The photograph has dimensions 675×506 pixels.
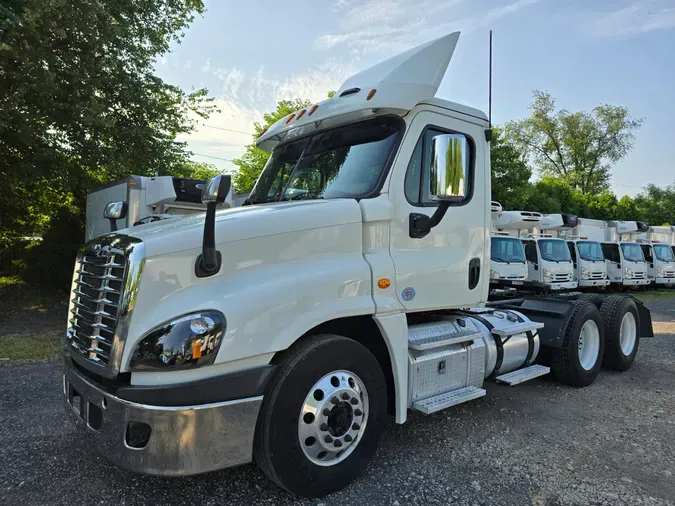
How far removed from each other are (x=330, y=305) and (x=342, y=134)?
58.6 inches

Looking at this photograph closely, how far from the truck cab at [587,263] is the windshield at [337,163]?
16853 mm

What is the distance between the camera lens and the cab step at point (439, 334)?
370 centimetres

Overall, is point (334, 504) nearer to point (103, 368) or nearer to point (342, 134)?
point (103, 368)

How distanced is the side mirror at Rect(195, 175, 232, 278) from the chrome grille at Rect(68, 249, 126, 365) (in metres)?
0.44

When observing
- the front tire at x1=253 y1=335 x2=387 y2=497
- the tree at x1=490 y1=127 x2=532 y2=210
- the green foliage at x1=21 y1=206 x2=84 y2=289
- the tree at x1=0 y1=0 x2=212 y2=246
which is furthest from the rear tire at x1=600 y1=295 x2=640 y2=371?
the tree at x1=490 y1=127 x2=532 y2=210

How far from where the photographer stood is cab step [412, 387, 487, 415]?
3.55 meters

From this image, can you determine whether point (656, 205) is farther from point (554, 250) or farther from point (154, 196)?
point (154, 196)

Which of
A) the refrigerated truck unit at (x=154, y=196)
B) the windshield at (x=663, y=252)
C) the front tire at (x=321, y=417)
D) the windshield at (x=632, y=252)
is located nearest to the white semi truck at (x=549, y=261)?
the windshield at (x=632, y=252)

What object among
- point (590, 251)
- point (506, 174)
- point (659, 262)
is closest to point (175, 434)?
point (590, 251)

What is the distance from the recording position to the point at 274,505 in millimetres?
2947

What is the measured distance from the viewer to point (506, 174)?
24156 mm

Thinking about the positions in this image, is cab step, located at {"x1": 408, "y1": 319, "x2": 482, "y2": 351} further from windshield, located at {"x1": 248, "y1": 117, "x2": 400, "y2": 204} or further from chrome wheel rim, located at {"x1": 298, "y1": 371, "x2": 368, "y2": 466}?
windshield, located at {"x1": 248, "y1": 117, "x2": 400, "y2": 204}

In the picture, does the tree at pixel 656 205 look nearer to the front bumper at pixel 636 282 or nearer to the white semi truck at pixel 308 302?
the front bumper at pixel 636 282

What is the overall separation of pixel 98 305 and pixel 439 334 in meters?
2.60
